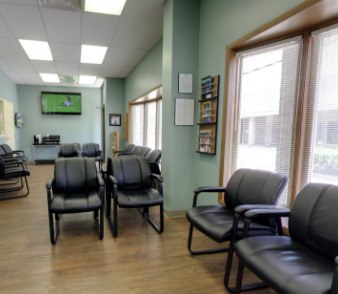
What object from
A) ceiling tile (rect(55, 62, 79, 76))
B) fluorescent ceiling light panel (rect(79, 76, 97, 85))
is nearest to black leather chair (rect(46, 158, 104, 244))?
ceiling tile (rect(55, 62, 79, 76))

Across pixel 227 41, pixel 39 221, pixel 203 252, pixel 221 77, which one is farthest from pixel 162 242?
pixel 227 41

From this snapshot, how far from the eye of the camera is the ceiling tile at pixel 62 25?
3352 millimetres

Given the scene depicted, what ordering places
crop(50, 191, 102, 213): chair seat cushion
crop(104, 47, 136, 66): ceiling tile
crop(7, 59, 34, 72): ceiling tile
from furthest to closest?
crop(7, 59, 34, 72): ceiling tile
crop(104, 47, 136, 66): ceiling tile
crop(50, 191, 102, 213): chair seat cushion

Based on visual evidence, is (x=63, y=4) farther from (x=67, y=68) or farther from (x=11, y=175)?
(x=67, y=68)

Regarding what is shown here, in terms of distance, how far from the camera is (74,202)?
2.58 metres

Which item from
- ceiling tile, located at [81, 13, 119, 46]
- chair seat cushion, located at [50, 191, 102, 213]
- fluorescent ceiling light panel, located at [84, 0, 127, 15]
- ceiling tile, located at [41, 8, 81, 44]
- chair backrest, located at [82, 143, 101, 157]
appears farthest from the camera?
chair backrest, located at [82, 143, 101, 157]

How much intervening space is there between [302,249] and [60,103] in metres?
8.86

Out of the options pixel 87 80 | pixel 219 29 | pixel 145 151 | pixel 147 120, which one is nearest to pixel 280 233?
pixel 219 29

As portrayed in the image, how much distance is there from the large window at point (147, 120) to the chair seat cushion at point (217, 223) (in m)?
2.90

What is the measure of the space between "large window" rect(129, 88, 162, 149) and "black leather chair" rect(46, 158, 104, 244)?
221 centimetres

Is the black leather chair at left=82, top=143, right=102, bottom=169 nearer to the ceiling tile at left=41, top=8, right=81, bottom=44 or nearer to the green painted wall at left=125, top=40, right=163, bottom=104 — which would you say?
the green painted wall at left=125, top=40, right=163, bottom=104

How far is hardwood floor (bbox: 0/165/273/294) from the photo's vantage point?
1.86 m

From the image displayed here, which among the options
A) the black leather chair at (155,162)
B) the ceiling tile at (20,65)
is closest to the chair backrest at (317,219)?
the black leather chair at (155,162)

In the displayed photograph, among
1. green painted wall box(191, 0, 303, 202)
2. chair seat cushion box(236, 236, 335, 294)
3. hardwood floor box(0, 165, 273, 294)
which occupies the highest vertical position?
green painted wall box(191, 0, 303, 202)
